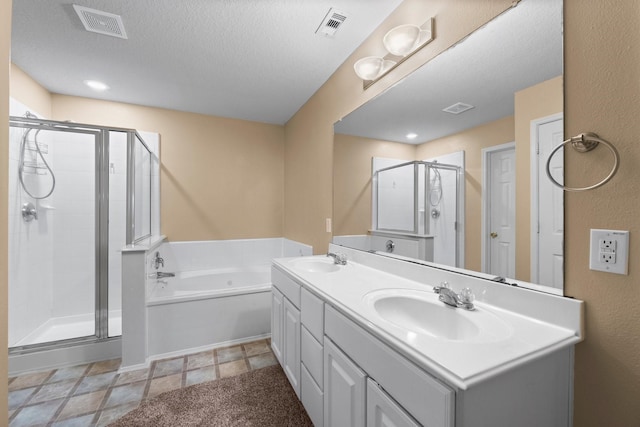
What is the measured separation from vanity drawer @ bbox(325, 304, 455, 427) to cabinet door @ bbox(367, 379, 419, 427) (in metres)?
0.02

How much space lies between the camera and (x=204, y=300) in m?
2.34

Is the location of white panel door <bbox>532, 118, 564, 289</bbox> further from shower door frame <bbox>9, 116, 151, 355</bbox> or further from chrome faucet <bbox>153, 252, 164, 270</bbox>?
chrome faucet <bbox>153, 252, 164, 270</bbox>

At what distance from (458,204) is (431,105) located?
57 cm

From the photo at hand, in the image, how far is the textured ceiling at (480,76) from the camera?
0.96 metres

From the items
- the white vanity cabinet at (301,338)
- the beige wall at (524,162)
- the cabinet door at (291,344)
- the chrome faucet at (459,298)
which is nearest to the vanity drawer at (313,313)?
the white vanity cabinet at (301,338)

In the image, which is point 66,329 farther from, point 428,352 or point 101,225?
point 428,352

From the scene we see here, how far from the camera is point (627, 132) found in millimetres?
770

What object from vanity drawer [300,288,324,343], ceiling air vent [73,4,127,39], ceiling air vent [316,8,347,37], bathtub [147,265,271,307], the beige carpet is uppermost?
ceiling air vent [316,8,347,37]

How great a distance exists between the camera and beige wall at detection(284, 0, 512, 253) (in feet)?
4.18


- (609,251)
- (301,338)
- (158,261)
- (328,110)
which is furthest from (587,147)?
(158,261)

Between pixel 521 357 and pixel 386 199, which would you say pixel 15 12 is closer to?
pixel 386 199

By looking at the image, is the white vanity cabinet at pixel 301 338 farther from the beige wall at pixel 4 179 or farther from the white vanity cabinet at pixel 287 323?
the beige wall at pixel 4 179

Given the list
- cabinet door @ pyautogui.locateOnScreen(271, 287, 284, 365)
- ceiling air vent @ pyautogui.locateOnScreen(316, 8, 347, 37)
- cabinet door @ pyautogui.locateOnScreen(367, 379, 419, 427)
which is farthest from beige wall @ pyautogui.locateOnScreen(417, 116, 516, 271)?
cabinet door @ pyautogui.locateOnScreen(271, 287, 284, 365)

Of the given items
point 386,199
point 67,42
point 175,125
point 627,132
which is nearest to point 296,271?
point 386,199
